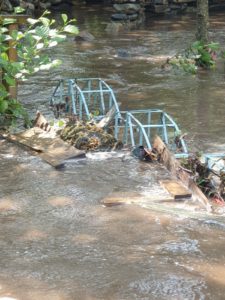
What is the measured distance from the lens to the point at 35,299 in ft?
16.3

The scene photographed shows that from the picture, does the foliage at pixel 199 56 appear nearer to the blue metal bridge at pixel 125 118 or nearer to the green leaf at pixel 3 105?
the blue metal bridge at pixel 125 118

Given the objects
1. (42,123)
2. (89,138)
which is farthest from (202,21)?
(89,138)

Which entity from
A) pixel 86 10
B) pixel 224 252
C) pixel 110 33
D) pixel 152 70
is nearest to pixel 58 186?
pixel 224 252

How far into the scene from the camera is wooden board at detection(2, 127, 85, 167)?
865 centimetres

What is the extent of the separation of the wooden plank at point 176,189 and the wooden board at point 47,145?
153cm

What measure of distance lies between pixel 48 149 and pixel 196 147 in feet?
7.61

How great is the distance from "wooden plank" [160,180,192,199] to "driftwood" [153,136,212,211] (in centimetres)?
6

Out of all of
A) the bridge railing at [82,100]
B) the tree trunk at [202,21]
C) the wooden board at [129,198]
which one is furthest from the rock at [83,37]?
the wooden board at [129,198]

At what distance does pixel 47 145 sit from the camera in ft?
30.2

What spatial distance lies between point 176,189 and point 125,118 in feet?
9.86

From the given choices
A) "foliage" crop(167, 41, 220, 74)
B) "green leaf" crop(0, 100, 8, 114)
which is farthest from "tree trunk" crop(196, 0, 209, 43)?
"green leaf" crop(0, 100, 8, 114)

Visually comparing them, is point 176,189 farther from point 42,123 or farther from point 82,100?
point 42,123

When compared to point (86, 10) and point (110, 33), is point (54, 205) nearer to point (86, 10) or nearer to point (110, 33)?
point (110, 33)

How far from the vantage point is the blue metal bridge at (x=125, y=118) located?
28.7ft
